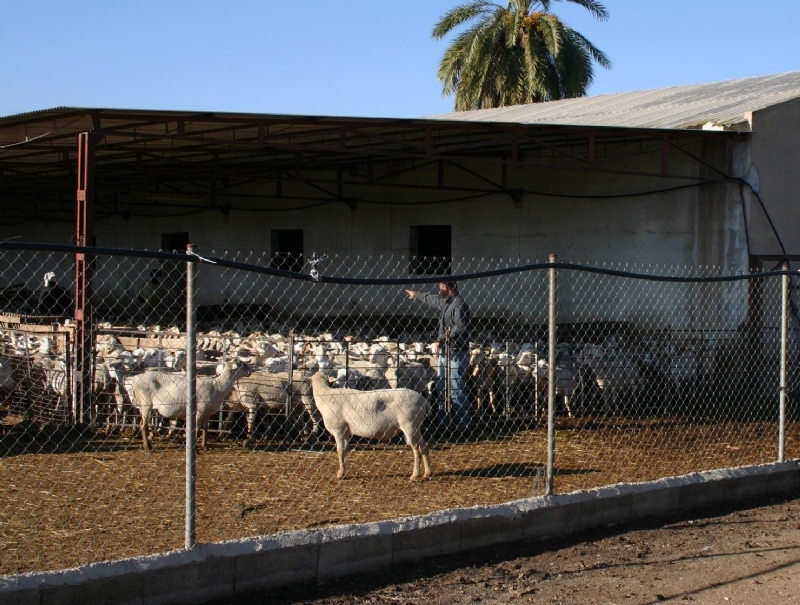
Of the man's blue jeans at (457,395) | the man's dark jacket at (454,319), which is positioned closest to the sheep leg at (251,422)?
the man's blue jeans at (457,395)

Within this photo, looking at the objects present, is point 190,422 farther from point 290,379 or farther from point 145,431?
point 290,379

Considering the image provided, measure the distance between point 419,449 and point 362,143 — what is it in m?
A: 9.53

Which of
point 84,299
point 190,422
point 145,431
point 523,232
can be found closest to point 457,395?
point 145,431

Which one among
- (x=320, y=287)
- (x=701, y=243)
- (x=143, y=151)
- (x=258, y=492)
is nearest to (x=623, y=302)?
(x=701, y=243)

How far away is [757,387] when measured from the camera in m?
13.5

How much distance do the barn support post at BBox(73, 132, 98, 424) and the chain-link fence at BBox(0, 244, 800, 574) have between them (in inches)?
3.2

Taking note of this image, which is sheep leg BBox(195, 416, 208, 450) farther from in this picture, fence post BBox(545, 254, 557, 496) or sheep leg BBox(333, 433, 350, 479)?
fence post BBox(545, 254, 557, 496)

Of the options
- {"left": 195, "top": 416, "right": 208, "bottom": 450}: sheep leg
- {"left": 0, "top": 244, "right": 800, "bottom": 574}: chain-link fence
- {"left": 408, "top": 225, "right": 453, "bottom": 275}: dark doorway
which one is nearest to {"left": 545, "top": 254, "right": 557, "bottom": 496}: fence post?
{"left": 0, "top": 244, "right": 800, "bottom": 574}: chain-link fence

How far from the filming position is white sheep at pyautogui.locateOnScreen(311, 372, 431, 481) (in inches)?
318

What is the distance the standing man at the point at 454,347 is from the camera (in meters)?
10.4

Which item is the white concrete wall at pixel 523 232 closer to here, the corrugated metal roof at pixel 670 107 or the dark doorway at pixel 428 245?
the dark doorway at pixel 428 245

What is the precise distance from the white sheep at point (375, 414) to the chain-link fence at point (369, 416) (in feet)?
0.06

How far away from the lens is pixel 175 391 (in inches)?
367

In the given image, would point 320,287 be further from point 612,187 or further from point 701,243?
point 701,243
